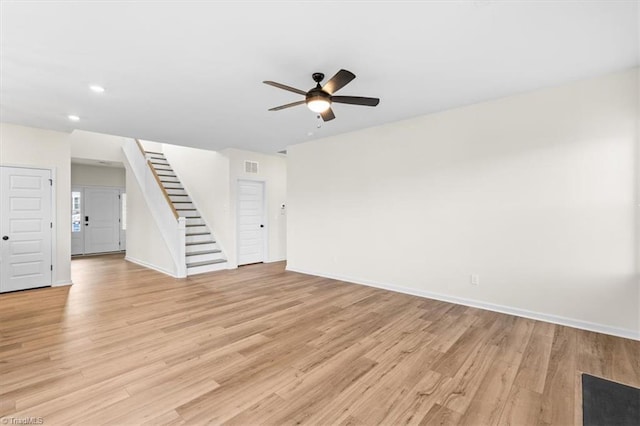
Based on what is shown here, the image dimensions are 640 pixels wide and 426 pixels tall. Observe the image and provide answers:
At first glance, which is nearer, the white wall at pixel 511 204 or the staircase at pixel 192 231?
the white wall at pixel 511 204

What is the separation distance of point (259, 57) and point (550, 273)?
13.2 feet

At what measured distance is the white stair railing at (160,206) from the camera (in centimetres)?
581

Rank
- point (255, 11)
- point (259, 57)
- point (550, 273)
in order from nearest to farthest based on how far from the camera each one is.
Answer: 1. point (255, 11)
2. point (259, 57)
3. point (550, 273)

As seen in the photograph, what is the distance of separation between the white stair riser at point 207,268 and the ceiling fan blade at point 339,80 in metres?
4.82

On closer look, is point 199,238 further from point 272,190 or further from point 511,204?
point 511,204

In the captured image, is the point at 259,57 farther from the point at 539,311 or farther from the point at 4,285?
the point at 4,285

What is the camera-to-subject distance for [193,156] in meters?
7.68

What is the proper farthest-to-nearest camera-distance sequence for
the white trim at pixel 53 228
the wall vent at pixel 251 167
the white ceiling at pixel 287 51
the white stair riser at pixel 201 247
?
the wall vent at pixel 251 167, the white stair riser at pixel 201 247, the white trim at pixel 53 228, the white ceiling at pixel 287 51

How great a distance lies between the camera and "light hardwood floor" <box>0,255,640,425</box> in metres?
1.97

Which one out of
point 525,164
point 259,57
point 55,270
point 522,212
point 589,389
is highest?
point 259,57

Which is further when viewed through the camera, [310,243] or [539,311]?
[310,243]

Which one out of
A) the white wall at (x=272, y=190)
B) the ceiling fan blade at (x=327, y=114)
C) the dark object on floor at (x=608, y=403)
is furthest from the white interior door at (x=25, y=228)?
the dark object on floor at (x=608, y=403)

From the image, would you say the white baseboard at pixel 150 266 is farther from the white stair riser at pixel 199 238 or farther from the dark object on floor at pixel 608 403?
the dark object on floor at pixel 608 403

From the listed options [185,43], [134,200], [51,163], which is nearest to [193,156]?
[134,200]
